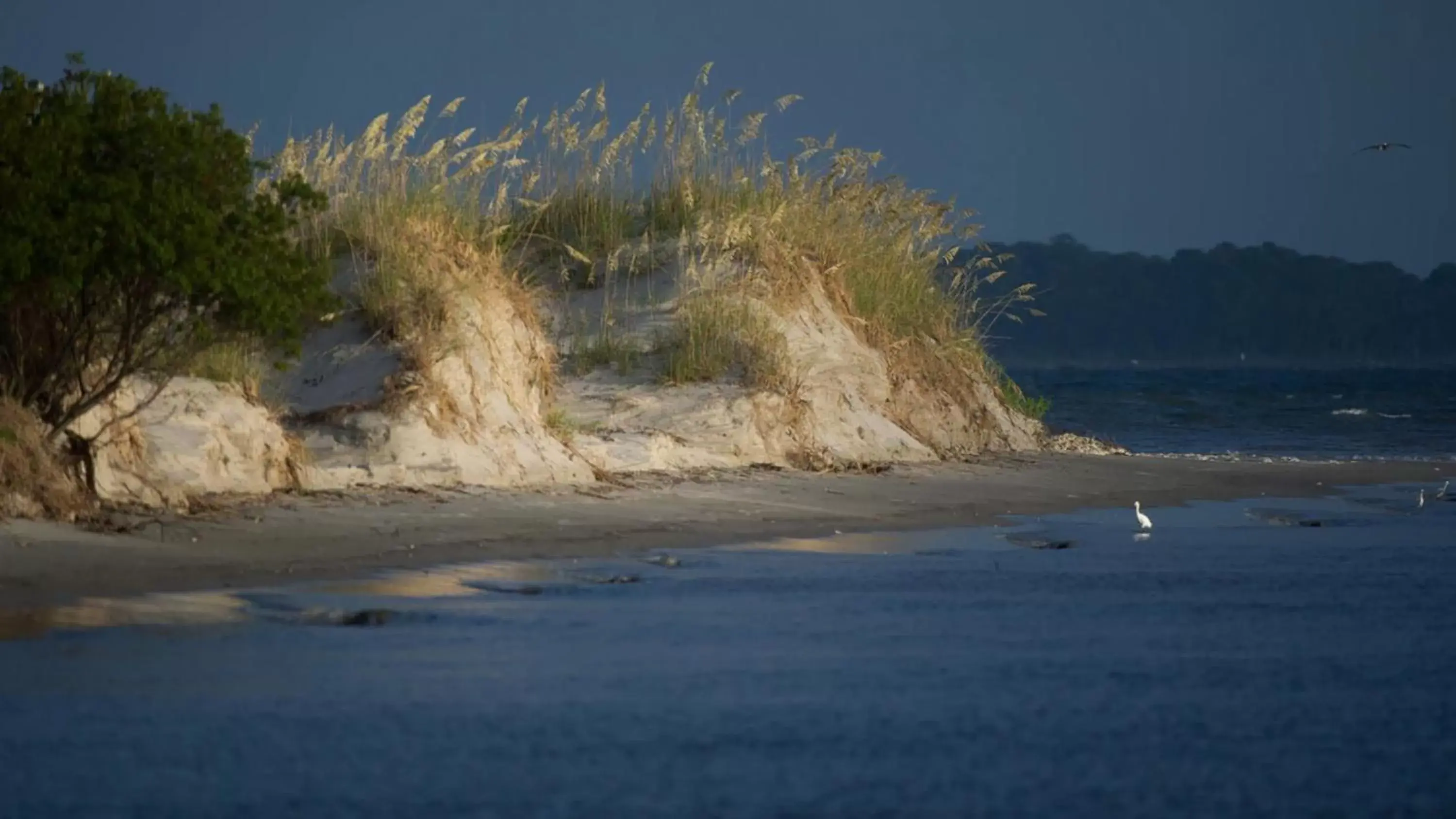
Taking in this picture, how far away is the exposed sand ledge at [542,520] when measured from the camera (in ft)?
30.4

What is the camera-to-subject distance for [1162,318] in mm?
133500

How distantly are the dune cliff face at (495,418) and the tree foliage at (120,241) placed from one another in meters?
0.48

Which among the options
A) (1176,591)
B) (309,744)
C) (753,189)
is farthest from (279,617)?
(753,189)

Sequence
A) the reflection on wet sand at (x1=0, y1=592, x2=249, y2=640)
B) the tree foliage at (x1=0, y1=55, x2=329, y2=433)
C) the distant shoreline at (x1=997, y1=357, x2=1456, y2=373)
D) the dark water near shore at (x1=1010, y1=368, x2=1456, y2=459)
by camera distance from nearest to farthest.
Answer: the reflection on wet sand at (x1=0, y1=592, x2=249, y2=640), the tree foliage at (x1=0, y1=55, x2=329, y2=433), the dark water near shore at (x1=1010, y1=368, x2=1456, y2=459), the distant shoreline at (x1=997, y1=357, x2=1456, y2=373)

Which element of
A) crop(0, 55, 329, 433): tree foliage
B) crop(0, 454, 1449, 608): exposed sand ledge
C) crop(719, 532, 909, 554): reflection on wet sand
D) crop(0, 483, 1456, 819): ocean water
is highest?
crop(0, 55, 329, 433): tree foliage

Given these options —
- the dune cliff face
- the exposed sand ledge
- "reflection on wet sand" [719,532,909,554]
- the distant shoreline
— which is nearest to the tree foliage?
the dune cliff face

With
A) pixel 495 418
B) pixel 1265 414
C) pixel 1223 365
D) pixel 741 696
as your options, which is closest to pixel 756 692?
pixel 741 696

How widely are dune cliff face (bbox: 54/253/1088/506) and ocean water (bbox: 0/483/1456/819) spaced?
7.01 feet

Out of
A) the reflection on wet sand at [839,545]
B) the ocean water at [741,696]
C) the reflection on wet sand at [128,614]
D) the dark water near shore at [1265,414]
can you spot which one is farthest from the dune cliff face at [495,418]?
the dark water near shore at [1265,414]

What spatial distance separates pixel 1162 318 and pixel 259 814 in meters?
132

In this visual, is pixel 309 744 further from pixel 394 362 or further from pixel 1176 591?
pixel 394 362

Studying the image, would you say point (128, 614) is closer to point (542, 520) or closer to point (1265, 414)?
point (542, 520)

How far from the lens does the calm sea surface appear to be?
18.6 ft

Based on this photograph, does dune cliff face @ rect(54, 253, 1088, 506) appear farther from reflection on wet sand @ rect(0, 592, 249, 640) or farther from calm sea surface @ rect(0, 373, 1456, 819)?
reflection on wet sand @ rect(0, 592, 249, 640)
